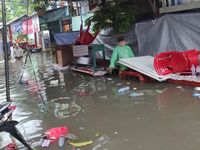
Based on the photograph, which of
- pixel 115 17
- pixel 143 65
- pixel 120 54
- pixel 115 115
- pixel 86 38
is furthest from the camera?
pixel 86 38

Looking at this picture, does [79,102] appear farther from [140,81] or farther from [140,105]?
[140,81]

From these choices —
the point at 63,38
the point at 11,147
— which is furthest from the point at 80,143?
the point at 63,38

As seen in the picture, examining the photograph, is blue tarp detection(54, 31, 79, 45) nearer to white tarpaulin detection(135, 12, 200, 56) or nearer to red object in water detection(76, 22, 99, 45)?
red object in water detection(76, 22, 99, 45)

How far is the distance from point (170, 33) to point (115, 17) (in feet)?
6.84

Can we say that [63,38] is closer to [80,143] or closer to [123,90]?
[123,90]

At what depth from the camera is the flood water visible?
456 cm

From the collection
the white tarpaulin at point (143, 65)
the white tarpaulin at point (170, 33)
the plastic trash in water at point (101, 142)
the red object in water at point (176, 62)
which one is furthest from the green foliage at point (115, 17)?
the plastic trash in water at point (101, 142)

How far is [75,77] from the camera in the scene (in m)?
11.2

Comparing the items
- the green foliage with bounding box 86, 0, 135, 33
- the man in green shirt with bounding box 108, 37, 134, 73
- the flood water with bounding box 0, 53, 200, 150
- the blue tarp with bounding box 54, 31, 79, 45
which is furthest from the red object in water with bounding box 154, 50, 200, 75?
the blue tarp with bounding box 54, 31, 79, 45

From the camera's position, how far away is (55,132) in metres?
5.10

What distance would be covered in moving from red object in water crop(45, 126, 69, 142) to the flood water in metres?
0.14

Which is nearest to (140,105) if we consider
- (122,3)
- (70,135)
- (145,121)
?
(145,121)

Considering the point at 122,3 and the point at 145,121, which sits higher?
the point at 122,3

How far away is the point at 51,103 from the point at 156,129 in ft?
10.9
